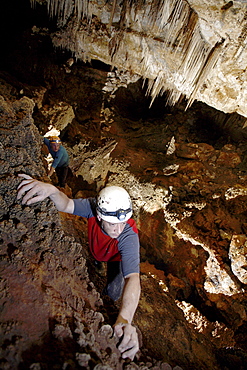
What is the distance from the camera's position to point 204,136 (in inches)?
249

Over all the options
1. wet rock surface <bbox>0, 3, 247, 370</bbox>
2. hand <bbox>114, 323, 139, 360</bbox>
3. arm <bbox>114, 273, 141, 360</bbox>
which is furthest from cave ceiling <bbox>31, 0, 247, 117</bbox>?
hand <bbox>114, 323, 139, 360</bbox>

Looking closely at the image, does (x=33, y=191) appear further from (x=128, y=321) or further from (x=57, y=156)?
(x=57, y=156)

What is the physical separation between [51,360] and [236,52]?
17.6ft

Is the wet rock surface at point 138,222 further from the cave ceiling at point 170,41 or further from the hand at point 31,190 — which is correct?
the cave ceiling at point 170,41

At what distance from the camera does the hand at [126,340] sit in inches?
53.0

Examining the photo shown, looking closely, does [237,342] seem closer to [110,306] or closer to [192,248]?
[192,248]

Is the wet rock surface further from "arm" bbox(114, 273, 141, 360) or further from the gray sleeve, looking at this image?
the gray sleeve

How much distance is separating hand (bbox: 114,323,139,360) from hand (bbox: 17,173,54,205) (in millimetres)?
1120

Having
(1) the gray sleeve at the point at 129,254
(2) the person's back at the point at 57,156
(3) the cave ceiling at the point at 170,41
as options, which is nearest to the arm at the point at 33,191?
(1) the gray sleeve at the point at 129,254

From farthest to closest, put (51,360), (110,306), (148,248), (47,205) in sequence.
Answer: (148,248) < (110,306) < (47,205) < (51,360)

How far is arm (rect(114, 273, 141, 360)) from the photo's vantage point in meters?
1.36

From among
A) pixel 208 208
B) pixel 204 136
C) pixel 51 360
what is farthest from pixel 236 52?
pixel 51 360

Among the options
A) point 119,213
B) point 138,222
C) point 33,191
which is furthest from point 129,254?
point 138,222

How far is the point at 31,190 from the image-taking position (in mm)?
1649
